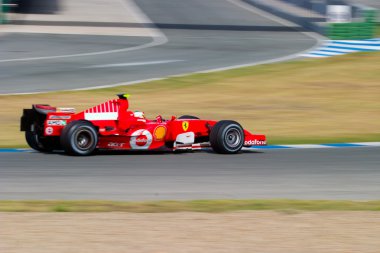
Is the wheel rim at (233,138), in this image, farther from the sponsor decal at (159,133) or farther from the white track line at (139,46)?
the white track line at (139,46)

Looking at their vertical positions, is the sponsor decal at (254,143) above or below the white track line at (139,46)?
below

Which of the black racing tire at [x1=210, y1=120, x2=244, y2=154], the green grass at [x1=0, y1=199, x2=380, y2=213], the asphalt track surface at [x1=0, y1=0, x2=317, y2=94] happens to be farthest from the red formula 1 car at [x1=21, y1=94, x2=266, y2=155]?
the asphalt track surface at [x1=0, y1=0, x2=317, y2=94]

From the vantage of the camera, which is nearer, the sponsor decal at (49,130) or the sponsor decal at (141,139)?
the sponsor decal at (49,130)

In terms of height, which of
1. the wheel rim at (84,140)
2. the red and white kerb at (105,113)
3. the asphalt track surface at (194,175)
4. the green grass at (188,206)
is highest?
the red and white kerb at (105,113)

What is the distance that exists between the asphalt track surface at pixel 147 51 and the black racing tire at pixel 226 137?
9225 millimetres

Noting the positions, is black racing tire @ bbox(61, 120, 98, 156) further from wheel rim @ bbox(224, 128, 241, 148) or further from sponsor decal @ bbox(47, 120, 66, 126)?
wheel rim @ bbox(224, 128, 241, 148)

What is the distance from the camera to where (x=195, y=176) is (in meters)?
11.2

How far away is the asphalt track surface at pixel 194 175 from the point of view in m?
10.1

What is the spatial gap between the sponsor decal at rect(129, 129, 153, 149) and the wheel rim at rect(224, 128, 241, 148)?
1.13m

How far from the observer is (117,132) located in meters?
12.7

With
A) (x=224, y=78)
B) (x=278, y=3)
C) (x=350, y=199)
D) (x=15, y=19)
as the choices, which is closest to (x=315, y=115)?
(x=224, y=78)

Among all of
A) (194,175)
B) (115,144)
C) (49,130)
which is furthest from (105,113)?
(194,175)

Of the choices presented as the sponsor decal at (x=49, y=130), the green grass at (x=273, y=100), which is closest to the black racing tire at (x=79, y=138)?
the sponsor decal at (x=49, y=130)

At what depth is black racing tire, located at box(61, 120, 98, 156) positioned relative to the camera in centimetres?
1223
